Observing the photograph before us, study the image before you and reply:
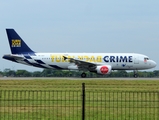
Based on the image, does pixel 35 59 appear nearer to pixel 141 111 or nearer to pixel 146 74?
pixel 146 74

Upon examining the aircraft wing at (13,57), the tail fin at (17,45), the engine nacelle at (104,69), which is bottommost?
the engine nacelle at (104,69)

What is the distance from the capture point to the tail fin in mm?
51656

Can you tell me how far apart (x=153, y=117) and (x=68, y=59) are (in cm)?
3642

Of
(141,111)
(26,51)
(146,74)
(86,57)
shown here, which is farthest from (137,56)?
(141,111)

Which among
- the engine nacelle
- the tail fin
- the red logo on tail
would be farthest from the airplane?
the red logo on tail

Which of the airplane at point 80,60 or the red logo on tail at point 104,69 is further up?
the airplane at point 80,60

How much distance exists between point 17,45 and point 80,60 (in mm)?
8106

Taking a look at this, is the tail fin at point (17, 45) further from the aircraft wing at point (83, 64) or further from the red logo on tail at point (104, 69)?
the red logo on tail at point (104, 69)

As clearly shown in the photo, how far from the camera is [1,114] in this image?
14.6m

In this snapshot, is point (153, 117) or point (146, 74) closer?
point (153, 117)

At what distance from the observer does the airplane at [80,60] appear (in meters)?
50.3

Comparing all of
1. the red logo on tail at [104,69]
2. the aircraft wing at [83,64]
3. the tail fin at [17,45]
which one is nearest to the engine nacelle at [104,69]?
the red logo on tail at [104,69]

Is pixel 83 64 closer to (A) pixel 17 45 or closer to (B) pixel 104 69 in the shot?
(B) pixel 104 69

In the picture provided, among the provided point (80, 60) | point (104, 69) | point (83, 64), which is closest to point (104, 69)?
point (104, 69)
